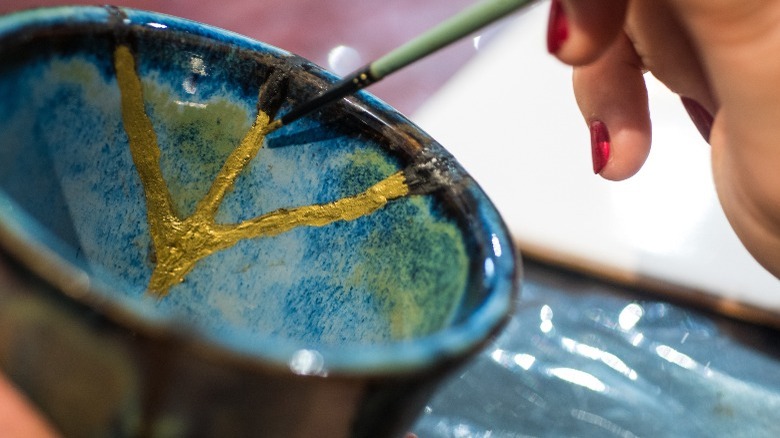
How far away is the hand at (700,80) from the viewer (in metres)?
0.40

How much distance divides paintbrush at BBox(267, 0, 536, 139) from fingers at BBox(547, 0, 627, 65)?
2.5 inches

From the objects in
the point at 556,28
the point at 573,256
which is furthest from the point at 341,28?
the point at 556,28

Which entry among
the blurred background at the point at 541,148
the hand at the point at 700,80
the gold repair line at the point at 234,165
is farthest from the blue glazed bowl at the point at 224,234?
the blurred background at the point at 541,148

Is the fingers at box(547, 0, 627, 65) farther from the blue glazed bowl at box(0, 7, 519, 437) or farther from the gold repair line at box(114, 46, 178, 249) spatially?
the gold repair line at box(114, 46, 178, 249)

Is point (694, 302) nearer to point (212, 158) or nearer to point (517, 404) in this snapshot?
point (517, 404)

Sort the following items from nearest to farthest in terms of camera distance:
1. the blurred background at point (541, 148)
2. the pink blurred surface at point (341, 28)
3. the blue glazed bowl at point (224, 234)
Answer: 1. the blue glazed bowl at point (224, 234)
2. the blurred background at point (541, 148)
3. the pink blurred surface at point (341, 28)

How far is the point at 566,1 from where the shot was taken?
0.41m

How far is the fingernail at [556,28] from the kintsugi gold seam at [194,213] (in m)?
0.13

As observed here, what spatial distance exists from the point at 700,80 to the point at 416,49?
214 mm

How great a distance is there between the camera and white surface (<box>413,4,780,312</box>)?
801 mm

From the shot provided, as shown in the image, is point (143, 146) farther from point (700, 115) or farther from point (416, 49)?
point (700, 115)

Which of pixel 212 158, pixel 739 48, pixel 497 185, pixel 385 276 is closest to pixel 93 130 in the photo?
pixel 212 158

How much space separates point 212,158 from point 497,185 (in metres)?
0.50

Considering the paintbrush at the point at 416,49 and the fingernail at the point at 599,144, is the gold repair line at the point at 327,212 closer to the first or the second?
the paintbrush at the point at 416,49
